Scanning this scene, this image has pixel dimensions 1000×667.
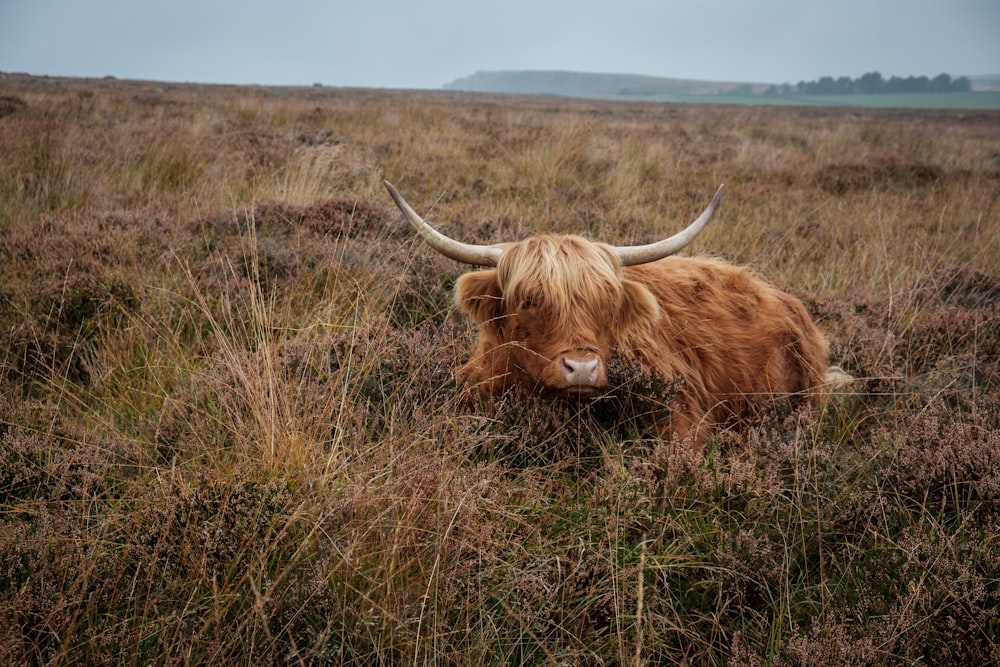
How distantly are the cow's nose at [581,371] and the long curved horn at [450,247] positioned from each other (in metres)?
0.85

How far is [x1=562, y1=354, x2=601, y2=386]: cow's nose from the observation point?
249cm

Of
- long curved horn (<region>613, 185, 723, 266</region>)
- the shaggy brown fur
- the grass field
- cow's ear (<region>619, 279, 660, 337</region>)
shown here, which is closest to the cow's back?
the shaggy brown fur

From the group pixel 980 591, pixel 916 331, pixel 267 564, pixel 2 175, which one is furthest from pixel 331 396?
pixel 2 175

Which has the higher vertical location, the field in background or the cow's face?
the cow's face

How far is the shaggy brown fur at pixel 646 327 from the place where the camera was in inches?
110

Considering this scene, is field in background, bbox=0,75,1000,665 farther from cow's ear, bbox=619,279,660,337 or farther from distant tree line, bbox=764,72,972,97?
distant tree line, bbox=764,72,972,97

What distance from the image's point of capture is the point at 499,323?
10.1ft

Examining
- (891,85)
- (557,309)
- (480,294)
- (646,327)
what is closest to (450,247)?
(480,294)

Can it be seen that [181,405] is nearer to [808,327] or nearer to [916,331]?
[808,327]

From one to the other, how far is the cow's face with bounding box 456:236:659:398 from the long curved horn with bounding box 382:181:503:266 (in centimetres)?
7

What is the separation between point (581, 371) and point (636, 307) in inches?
32.3

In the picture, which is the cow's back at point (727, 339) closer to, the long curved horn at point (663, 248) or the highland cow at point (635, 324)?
the highland cow at point (635, 324)

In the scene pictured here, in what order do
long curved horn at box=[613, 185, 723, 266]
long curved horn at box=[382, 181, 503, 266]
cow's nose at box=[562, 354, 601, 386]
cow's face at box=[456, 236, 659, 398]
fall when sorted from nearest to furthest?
cow's nose at box=[562, 354, 601, 386]
cow's face at box=[456, 236, 659, 398]
long curved horn at box=[382, 181, 503, 266]
long curved horn at box=[613, 185, 723, 266]

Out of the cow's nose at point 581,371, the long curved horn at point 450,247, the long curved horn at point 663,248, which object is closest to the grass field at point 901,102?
the long curved horn at point 663,248
